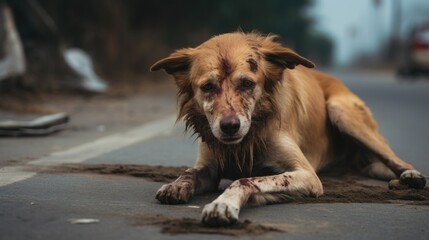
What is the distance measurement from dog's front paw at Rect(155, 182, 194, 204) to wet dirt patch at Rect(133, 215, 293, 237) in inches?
21.6

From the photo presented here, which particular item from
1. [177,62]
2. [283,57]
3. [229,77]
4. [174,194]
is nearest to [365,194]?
[283,57]

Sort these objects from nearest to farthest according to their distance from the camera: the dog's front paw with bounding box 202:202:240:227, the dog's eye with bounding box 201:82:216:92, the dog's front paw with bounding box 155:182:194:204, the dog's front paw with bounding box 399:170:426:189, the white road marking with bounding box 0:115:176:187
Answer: the dog's front paw with bounding box 202:202:240:227 < the dog's front paw with bounding box 155:182:194:204 < the dog's eye with bounding box 201:82:216:92 < the dog's front paw with bounding box 399:170:426:189 < the white road marking with bounding box 0:115:176:187

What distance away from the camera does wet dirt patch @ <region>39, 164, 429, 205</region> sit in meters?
5.53

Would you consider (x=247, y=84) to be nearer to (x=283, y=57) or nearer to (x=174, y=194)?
(x=283, y=57)

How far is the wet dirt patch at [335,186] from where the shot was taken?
5.53 m

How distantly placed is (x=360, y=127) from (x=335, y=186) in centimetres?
94

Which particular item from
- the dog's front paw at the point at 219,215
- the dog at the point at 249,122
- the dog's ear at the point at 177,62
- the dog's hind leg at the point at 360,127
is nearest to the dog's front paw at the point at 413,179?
the dog at the point at 249,122

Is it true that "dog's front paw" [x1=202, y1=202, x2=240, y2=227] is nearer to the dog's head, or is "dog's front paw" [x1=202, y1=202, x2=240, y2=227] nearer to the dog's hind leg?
the dog's head

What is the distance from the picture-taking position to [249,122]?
5.41 m

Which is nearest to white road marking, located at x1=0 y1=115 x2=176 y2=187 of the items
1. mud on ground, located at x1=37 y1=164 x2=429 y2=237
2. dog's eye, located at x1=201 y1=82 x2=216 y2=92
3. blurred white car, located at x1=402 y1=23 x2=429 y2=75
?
mud on ground, located at x1=37 y1=164 x2=429 y2=237

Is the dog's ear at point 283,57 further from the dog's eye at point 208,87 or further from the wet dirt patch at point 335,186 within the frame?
the wet dirt patch at point 335,186

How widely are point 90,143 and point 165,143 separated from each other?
2.75ft

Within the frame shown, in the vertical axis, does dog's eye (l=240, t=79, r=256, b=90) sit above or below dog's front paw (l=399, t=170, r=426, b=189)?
above

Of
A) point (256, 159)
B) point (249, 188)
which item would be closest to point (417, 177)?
point (256, 159)
